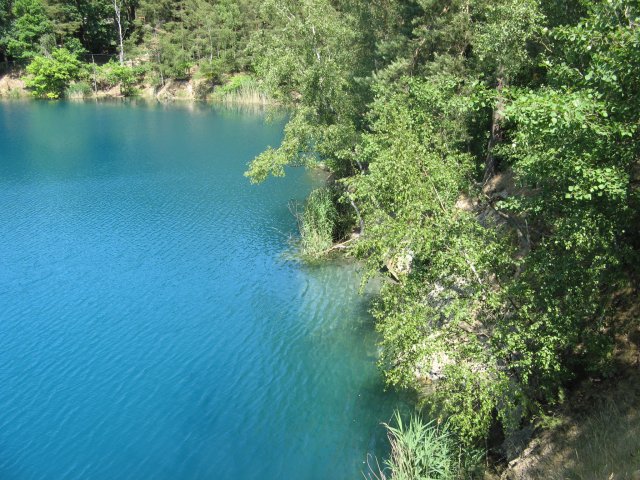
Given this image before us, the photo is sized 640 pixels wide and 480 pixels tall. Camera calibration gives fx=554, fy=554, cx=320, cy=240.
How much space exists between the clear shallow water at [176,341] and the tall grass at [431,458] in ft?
5.61

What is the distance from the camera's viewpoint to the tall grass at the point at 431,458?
440 inches

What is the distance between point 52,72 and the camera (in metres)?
70.8

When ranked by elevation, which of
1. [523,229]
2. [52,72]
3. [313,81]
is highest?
[313,81]

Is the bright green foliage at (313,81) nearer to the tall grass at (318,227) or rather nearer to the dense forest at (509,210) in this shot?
the tall grass at (318,227)

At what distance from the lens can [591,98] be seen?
8.43m

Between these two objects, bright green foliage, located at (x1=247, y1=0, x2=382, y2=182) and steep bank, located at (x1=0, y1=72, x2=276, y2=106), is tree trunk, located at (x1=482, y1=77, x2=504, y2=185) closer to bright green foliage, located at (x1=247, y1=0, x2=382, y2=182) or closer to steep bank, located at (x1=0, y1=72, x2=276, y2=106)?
bright green foliage, located at (x1=247, y1=0, x2=382, y2=182)

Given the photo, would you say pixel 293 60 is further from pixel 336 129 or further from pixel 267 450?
pixel 267 450

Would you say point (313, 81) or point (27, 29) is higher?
point (27, 29)

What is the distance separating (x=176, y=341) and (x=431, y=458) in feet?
32.9

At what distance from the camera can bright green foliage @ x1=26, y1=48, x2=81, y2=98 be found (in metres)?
70.4

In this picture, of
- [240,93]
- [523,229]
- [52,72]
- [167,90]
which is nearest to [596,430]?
[523,229]

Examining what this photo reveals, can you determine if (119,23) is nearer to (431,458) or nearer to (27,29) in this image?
(27,29)

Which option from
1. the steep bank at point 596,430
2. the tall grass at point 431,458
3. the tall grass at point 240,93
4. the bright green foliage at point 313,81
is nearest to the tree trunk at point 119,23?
the tall grass at point 240,93

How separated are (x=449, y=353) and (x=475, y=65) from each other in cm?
1268
